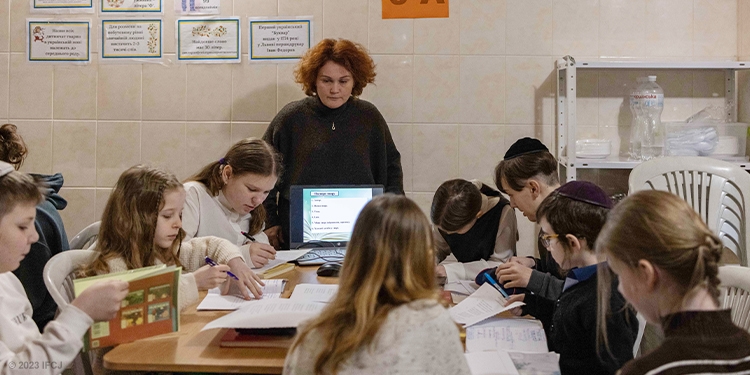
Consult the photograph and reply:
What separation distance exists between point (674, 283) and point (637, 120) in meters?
2.27

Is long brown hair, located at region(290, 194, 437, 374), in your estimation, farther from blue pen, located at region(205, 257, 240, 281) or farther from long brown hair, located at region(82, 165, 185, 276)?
long brown hair, located at region(82, 165, 185, 276)

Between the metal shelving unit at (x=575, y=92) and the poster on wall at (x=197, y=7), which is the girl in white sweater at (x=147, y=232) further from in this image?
the metal shelving unit at (x=575, y=92)

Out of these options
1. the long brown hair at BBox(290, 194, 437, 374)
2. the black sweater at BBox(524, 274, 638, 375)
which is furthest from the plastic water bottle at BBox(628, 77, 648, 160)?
the long brown hair at BBox(290, 194, 437, 374)

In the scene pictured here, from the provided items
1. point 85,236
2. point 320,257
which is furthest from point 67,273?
point 320,257

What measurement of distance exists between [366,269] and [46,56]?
Result: 9.03ft

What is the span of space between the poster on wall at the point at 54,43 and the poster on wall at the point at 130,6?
5.7 inches

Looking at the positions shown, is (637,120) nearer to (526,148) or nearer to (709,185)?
(709,185)

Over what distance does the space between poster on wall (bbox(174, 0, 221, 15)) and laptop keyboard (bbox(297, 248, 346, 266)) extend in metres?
1.40

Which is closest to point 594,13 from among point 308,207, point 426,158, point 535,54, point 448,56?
point 535,54

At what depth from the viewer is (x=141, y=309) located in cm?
159

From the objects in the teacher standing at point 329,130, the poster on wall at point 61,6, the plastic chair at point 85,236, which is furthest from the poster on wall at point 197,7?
the plastic chair at point 85,236

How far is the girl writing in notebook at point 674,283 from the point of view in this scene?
1.12m

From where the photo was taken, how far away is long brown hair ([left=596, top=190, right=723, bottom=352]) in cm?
119

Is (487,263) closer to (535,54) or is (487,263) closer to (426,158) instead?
(426,158)
